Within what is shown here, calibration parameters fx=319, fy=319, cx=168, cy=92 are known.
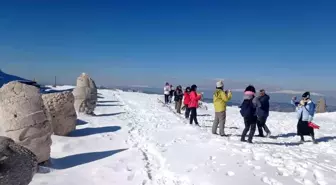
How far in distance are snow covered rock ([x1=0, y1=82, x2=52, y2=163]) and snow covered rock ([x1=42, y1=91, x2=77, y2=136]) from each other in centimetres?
333

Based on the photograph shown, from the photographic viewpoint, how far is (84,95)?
722 inches

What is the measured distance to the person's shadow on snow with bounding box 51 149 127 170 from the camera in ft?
27.8

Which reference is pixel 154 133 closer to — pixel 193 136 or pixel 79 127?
pixel 193 136

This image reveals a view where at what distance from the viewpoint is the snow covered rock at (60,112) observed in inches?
459

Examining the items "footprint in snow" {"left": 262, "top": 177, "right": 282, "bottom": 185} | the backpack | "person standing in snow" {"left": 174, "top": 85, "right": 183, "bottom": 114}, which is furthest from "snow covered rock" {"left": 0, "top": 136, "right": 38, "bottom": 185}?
"person standing in snow" {"left": 174, "top": 85, "right": 183, "bottom": 114}

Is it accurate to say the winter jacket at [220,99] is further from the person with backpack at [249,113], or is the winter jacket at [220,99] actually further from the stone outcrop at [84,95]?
the stone outcrop at [84,95]

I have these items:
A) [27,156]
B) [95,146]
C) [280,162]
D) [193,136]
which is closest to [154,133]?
[193,136]

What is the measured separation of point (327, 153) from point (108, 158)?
6.99m

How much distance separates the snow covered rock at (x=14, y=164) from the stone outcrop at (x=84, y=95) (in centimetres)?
1388

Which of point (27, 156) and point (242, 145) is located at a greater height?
point (27, 156)

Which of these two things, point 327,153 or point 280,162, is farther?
point 327,153

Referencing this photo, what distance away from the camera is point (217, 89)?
12562 millimetres

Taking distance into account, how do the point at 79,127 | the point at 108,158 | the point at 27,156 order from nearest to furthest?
the point at 27,156
the point at 108,158
the point at 79,127

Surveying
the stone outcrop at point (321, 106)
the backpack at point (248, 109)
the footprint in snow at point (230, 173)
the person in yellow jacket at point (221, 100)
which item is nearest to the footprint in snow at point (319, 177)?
the footprint in snow at point (230, 173)
